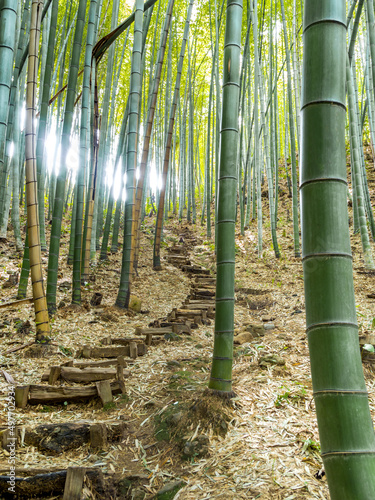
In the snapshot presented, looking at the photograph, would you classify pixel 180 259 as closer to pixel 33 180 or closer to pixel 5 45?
pixel 33 180

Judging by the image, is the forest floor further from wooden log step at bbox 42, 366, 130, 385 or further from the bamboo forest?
wooden log step at bbox 42, 366, 130, 385

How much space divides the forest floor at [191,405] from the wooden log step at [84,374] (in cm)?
14

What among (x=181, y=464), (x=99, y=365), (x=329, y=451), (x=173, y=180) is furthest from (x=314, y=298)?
(x=173, y=180)

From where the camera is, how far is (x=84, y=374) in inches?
81.8

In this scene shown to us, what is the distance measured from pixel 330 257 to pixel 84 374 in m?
1.83

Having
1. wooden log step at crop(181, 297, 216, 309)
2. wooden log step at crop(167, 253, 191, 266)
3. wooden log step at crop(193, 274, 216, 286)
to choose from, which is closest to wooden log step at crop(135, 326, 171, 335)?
wooden log step at crop(181, 297, 216, 309)

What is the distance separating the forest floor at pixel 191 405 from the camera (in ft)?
4.20

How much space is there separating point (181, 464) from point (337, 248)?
1.20m

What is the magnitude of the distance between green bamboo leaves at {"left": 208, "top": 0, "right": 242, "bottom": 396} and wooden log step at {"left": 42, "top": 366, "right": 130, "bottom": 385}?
2.42 feet

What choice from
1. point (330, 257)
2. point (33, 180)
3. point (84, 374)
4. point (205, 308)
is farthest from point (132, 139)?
point (330, 257)

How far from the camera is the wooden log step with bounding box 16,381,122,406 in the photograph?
1839 mm

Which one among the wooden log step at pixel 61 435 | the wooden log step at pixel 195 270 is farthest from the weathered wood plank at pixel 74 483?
the wooden log step at pixel 195 270

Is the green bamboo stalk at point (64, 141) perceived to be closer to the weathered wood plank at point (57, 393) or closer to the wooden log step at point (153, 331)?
the wooden log step at point (153, 331)

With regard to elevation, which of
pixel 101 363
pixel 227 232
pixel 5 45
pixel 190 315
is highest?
pixel 5 45
